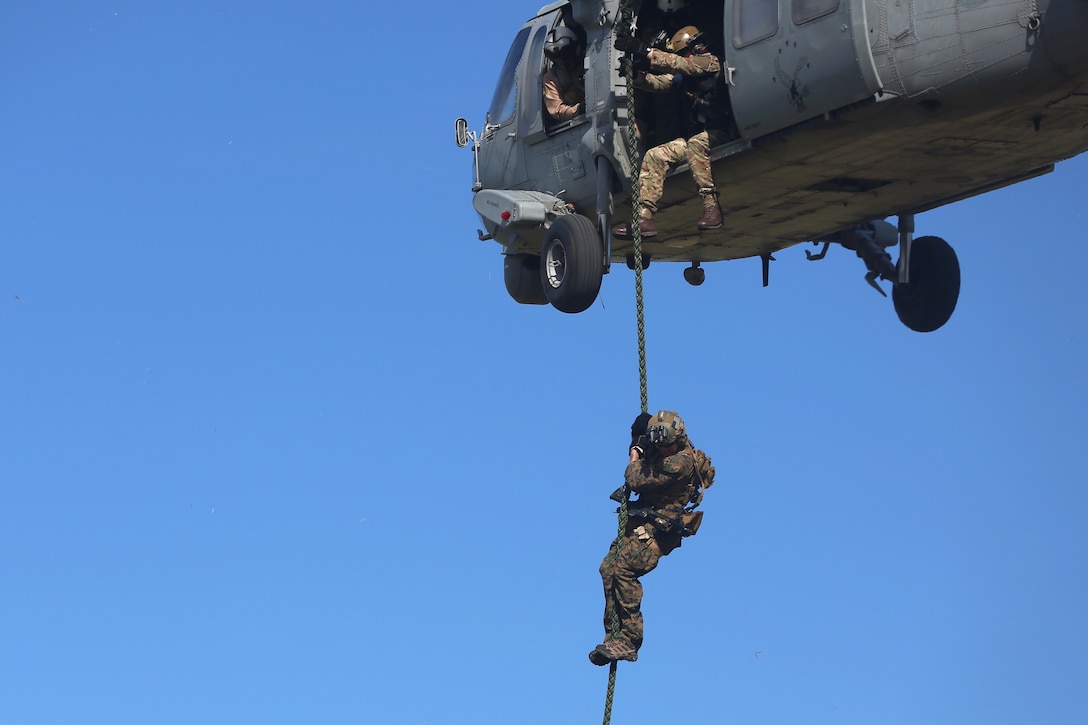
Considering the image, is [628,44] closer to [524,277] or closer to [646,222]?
[646,222]

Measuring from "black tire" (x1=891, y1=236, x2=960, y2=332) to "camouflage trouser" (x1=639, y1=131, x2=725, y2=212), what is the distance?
12.8 ft

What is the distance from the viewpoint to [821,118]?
1938 cm

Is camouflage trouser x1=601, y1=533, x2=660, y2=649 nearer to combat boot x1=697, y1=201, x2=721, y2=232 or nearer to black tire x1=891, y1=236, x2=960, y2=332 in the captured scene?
combat boot x1=697, y1=201, x2=721, y2=232

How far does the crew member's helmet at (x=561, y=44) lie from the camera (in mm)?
22719

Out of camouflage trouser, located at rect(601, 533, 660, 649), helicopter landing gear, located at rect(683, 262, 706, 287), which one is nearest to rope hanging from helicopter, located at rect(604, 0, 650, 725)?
camouflage trouser, located at rect(601, 533, 660, 649)

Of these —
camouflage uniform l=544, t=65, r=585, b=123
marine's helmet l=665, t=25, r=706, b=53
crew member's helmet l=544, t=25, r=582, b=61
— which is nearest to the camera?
marine's helmet l=665, t=25, r=706, b=53

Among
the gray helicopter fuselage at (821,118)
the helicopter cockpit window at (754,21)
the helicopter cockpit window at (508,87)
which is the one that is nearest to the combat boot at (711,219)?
the gray helicopter fuselage at (821,118)

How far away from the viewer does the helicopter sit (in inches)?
734

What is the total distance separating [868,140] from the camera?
64.3 ft

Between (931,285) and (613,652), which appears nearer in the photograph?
(613,652)

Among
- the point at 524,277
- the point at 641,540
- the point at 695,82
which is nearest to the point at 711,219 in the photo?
the point at 695,82

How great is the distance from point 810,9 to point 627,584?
18.3 feet

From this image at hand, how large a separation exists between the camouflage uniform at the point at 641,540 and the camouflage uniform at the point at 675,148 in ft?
8.67

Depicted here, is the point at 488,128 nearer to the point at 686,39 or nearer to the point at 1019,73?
the point at 686,39
